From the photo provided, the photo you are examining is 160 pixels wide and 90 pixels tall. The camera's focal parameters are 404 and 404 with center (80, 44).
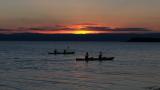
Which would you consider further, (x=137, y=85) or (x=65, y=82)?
(x=65, y=82)

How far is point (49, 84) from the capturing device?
41.1 metres

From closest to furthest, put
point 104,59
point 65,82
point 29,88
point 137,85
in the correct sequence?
point 29,88 < point 137,85 < point 65,82 < point 104,59

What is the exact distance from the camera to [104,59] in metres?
87.5

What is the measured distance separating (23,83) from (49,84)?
9.05 feet

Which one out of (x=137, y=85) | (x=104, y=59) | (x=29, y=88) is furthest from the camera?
(x=104, y=59)

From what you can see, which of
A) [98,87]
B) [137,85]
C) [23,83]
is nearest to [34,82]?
[23,83]

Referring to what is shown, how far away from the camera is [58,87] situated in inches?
1516

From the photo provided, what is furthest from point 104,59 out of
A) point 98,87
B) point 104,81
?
point 98,87

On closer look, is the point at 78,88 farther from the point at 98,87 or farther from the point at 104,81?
the point at 104,81

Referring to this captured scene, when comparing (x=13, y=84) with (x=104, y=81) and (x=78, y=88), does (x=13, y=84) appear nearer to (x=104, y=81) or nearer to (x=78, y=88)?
(x=78, y=88)

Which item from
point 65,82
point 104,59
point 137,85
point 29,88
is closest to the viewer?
point 29,88

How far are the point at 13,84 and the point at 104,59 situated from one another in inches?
1908

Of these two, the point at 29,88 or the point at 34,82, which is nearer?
the point at 29,88

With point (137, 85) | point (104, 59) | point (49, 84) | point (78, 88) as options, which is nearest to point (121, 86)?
point (137, 85)
